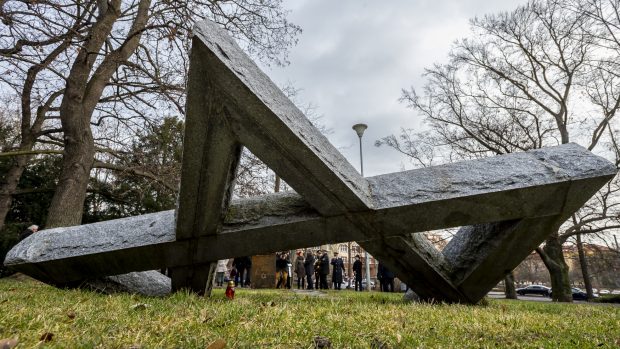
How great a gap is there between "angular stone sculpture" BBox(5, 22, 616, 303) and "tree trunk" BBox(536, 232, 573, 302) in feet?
40.5

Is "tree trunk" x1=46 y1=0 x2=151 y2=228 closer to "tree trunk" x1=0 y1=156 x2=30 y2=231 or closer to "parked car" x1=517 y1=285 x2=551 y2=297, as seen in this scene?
"tree trunk" x1=0 y1=156 x2=30 y2=231

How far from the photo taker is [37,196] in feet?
51.4

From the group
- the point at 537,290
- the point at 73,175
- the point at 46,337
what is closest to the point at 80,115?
the point at 73,175

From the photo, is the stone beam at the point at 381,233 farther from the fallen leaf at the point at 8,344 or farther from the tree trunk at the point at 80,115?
the tree trunk at the point at 80,115

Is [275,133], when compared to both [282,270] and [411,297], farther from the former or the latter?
[282,270]

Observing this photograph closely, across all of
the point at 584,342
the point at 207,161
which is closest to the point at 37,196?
the point at 207,161

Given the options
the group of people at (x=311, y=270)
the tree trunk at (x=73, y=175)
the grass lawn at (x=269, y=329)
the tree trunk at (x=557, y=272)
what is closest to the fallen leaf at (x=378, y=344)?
the grass lawn at (x=269, y=329)

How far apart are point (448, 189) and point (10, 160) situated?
1728 centimetres

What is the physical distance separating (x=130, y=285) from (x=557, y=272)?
15.4 meters

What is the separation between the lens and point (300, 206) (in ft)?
12.7

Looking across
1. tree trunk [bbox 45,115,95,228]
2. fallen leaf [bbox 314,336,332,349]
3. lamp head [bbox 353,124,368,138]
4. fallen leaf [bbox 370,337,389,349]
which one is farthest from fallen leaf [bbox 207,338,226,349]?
lamp head [bbox 353,124,368,138]

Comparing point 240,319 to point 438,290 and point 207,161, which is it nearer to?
point 207,161

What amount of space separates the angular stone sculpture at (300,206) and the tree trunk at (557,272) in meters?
12.3

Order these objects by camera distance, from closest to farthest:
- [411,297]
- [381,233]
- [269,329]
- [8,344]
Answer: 1. [8,344]
2. [269,329]
3. [381,233]
4. [411,297]
